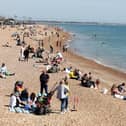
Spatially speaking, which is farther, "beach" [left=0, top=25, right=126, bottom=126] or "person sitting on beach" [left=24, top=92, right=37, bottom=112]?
"person sitting on beach" [left=24, top=92, right=37, bottom=112]

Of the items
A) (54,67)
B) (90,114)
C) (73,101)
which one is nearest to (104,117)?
(90,114)

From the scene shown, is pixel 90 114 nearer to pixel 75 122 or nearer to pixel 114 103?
pixel 75 122

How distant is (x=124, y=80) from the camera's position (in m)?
33.4

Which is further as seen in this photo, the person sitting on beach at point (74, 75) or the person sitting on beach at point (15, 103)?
the person sitting on beach at point (74, 75)

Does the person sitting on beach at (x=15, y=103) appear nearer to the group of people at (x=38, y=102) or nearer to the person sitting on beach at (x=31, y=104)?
the group of people at (x=38, y=102)

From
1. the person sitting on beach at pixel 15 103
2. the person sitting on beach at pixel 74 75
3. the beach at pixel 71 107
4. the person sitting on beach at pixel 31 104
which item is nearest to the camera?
the beach at pixel 71 107

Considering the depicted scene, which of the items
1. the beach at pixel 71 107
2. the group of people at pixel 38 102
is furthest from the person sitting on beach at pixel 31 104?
the beach at pixel 71 107

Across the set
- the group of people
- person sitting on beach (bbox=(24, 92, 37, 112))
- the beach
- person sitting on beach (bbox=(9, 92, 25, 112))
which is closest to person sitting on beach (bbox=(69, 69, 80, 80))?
the beach

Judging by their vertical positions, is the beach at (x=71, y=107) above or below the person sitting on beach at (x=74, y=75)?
above

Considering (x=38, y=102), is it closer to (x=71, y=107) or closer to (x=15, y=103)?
(x=15, y=103)

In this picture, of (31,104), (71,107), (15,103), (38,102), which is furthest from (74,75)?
(15,103)

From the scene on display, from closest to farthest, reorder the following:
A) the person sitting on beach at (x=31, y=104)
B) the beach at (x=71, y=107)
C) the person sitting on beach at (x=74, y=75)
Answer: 1. the beach at (x=71, y=107)
2. the person sitting on beach at (x=31, y=104)
3. the person sitting on beach at (x=74, y=75)

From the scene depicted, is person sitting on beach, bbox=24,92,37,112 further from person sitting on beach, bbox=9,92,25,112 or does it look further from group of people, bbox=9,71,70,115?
person sitting on beach, bbox=9,92,25,112

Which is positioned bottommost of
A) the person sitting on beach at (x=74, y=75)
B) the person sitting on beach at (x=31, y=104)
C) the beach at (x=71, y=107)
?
the person sitting on beach at (x=74, y=75)
